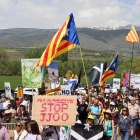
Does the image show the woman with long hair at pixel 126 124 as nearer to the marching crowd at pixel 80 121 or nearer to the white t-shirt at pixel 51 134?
the marching crowd at pixel 80 121

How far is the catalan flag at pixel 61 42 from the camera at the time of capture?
27.4 ft

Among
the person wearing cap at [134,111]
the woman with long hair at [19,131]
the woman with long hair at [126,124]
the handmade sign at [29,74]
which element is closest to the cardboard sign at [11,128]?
the woman with long hair at [19,131]

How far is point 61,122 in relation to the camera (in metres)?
5.74

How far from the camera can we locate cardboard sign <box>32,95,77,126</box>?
18.9ft

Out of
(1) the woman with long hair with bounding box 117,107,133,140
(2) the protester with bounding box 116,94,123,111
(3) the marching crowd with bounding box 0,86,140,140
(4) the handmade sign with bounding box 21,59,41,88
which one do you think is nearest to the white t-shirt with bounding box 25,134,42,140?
(3) the marching crowd with bounding box 0,86,140,140

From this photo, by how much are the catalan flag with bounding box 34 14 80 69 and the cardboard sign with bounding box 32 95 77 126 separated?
8.09ft

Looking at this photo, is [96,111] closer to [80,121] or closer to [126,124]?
[126,124]

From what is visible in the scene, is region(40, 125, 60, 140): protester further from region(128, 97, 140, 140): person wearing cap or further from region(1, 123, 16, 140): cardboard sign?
region(128, 97, 140, 140): person wearing cap

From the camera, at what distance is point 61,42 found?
875 cm

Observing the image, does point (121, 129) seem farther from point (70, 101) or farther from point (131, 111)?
point (70, 101)

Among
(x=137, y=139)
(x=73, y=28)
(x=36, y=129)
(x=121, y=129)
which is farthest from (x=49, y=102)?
(x=137, y=139)

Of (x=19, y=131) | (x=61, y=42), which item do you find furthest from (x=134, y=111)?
(x=19, y=131)

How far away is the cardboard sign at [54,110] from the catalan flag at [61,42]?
97.1 inches

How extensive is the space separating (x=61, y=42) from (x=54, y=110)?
3.43 meters
